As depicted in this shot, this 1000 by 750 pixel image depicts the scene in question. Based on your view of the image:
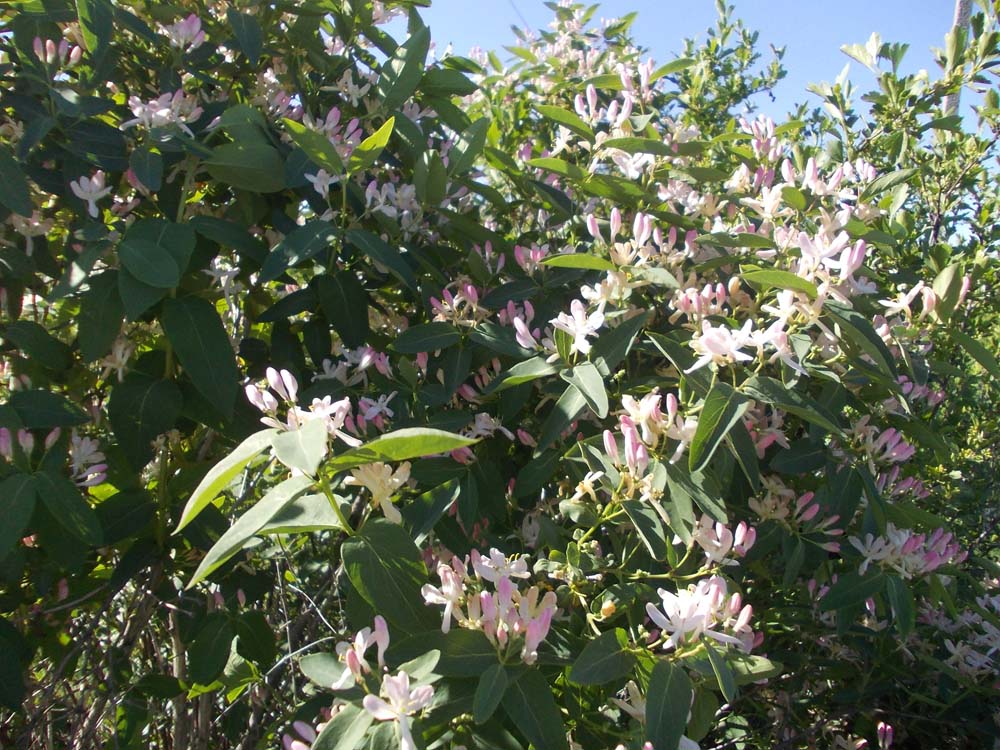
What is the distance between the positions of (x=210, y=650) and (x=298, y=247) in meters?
0.77

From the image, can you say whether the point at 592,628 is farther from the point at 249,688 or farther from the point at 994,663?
the point at 994,663

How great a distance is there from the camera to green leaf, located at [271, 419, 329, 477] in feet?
2.79

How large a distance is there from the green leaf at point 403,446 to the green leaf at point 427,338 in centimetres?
56

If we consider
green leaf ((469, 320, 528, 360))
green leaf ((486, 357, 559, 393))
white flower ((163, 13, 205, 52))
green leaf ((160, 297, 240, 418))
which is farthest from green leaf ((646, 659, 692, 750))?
white flower ((163, 13, 205, 52))

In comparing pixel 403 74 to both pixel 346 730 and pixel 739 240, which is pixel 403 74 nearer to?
pixel 739 240

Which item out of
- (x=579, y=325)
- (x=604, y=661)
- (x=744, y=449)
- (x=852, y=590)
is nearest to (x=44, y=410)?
(x=579, y=325)

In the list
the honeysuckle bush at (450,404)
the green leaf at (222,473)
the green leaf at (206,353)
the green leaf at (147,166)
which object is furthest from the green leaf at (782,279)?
the green leaf at (147,166)

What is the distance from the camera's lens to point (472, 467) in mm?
1483

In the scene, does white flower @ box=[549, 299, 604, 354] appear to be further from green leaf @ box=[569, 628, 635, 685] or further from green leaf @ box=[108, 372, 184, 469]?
green leaf @ box=[108, 372, 184, 469]

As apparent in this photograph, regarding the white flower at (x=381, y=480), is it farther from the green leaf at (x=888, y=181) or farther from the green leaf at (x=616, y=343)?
the green leaf at (x=888, y=181)

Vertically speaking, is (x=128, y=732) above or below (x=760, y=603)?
below

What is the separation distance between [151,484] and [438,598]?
118 centimetres

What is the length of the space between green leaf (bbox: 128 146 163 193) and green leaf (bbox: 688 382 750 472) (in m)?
1.01

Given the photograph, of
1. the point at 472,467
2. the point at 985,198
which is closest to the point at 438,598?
the point at 472,467
